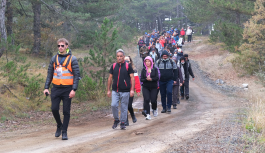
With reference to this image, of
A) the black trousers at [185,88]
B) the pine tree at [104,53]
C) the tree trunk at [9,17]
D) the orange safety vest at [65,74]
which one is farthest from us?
the tree trunk at [9,17]

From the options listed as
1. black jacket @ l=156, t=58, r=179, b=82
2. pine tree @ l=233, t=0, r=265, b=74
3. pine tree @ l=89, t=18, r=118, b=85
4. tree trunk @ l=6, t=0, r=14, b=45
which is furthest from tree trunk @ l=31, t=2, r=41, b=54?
pine tree @ l=233, t=0, r=265, b=74

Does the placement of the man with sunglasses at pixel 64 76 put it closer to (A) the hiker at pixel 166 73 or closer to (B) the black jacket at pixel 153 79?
(B) the black jacket at pixel 153 79

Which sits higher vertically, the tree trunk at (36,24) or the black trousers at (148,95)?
the tree trunk at (36,24)

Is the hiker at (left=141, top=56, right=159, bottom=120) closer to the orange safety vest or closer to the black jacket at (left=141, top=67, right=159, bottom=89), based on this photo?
the black jacket at (left=141, top=67, right=159, bottom=89)

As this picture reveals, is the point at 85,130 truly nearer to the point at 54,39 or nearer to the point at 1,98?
the point at 1,98

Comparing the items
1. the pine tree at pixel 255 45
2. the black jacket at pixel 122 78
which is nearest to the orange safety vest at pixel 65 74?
the black jacket at pixel 122 78

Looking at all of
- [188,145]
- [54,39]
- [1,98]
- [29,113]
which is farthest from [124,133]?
[54,39]

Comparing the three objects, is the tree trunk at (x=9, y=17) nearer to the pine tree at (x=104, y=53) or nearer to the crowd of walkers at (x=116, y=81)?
the pine tree at (x=104, y=53)

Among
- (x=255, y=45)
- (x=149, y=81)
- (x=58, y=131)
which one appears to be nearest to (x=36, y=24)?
(x=149, y=81)

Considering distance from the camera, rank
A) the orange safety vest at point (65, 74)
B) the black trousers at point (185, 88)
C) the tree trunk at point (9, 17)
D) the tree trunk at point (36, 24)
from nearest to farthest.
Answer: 1. the orange safety vest at point (65, 74)
2. the black trousers at point (185, 88)
3. the tree trunk at point (9, 17)
4. the tree trunk at point (36, 24)

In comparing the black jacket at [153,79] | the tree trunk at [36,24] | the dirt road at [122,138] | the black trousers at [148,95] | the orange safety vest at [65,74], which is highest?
the tree trunk at [36,24]

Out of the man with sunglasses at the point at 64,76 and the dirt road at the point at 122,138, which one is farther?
the man with sunglasses at the point at 64,76

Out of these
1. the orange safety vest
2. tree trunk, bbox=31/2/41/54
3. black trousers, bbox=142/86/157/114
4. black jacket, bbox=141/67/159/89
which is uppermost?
tree trunk, bbox=31/2/41/54

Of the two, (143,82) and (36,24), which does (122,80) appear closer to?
(143,82)
